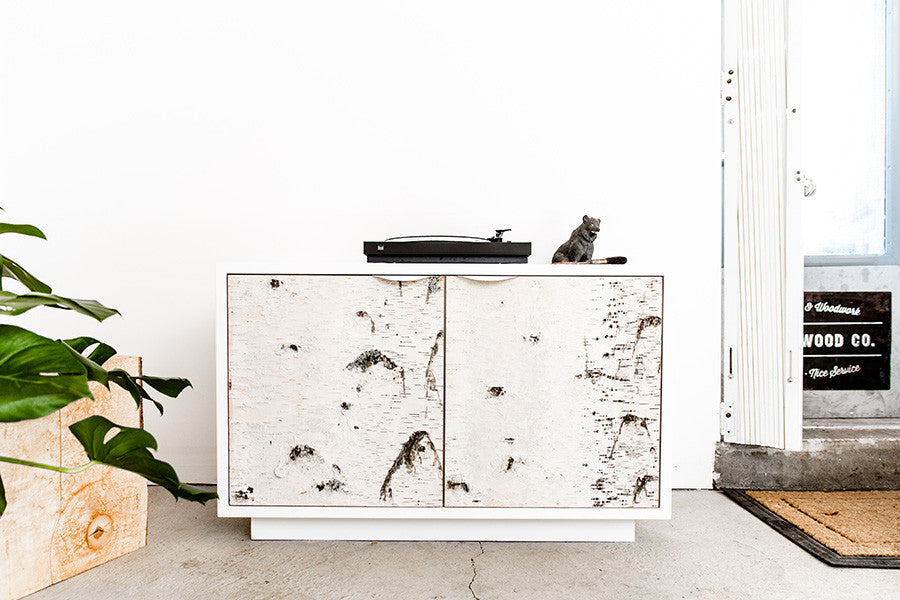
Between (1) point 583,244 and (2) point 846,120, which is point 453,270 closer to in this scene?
(1) point 583,244

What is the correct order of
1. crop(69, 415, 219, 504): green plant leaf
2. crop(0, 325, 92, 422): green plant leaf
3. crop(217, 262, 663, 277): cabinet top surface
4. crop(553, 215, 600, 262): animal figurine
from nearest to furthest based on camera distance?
1. crop(0, 325, 92, 422): green plant leaf
2. crop(69, 415, 219, 504): green plant leaf
3. crop(217, 262, 663, 277): cabinet top surface
4. crop(553, 215, 600, 262): animal figurine

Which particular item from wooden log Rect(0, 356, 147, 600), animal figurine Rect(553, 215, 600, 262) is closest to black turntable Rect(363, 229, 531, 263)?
animal figurine Rect(553, 215, 600, 262)

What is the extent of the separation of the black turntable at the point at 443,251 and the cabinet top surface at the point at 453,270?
5 cm

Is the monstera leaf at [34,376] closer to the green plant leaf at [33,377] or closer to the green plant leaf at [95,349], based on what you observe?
the green plant leaf at [33,377]

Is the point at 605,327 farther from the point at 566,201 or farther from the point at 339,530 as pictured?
the point at 339,530

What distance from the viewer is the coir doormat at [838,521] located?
1454mm

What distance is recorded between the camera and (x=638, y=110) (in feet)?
6.30

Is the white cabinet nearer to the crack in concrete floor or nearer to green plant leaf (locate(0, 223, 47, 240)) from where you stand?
the crack in concrete floor

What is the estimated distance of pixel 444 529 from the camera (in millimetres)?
1541

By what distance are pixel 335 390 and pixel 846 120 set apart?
2064 mm

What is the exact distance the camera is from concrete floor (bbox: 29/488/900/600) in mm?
1273

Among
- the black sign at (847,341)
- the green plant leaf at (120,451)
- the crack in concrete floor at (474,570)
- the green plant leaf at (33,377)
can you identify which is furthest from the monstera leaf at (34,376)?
the black sign at (847,341)

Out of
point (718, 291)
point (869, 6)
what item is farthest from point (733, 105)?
point (869, 6)

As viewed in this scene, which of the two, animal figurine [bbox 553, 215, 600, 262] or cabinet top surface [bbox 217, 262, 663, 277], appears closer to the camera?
cabinet top surface [bbox 217, 262, 663, 277]
